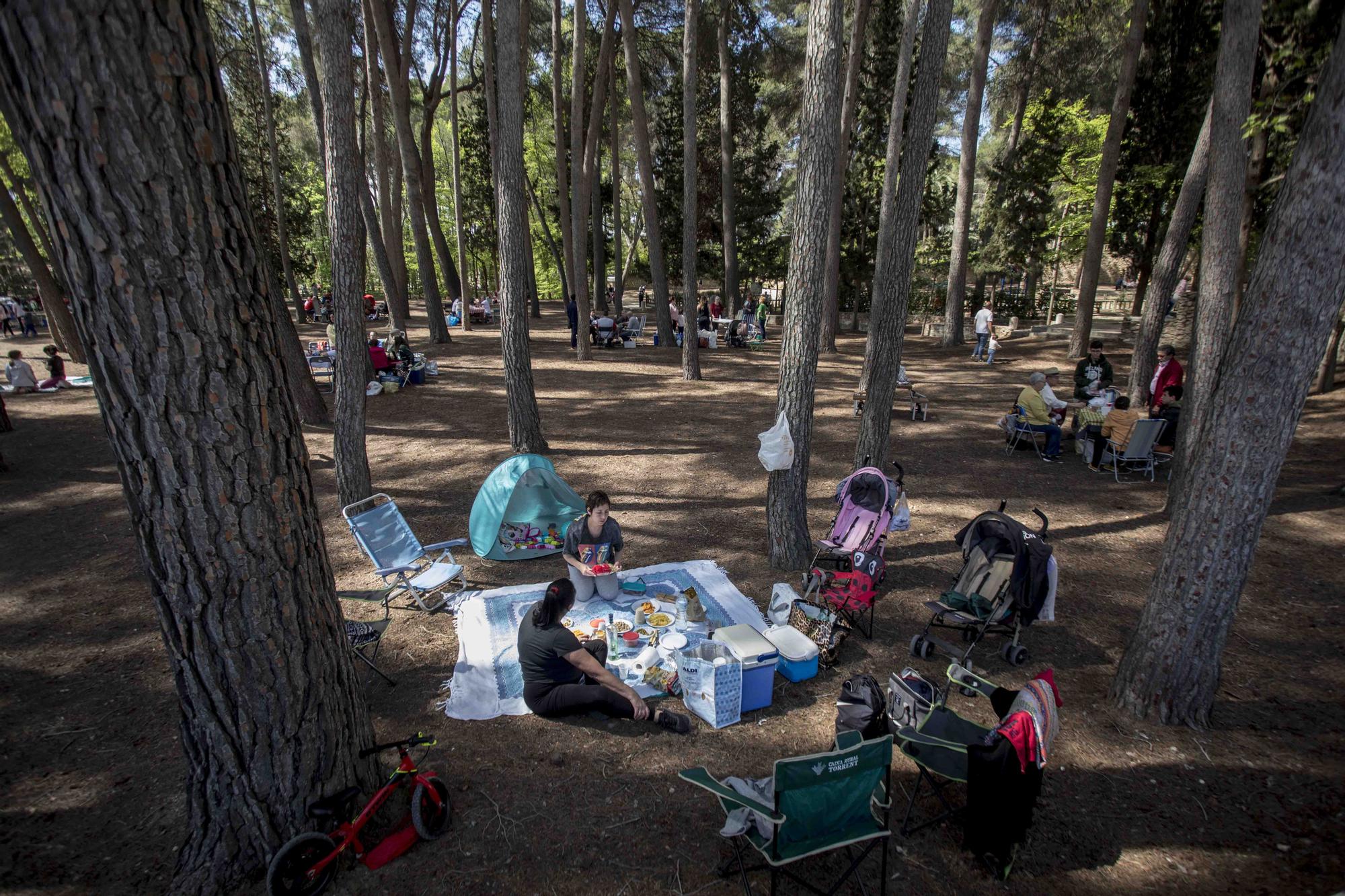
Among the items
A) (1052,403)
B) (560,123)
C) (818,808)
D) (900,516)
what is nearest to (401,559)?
(818,808)

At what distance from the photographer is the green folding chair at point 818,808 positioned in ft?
9.55

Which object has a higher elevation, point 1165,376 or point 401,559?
point 1165,376

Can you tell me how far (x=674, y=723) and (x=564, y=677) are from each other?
2.61ft

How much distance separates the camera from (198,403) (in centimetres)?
254

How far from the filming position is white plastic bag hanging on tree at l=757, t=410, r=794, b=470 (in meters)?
6.08

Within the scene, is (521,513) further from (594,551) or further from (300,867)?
(300,867)

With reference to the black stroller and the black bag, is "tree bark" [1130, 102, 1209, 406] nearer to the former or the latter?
the black stroller

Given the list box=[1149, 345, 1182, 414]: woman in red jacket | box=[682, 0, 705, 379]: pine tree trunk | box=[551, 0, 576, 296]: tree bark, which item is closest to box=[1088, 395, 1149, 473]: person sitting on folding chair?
box=[1149, 345, 1182, 414]: woman in red jacket

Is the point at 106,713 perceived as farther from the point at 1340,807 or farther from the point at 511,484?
the point at 1340,807

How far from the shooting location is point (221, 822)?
301cm

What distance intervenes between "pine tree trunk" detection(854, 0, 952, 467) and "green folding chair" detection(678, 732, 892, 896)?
4.68 metres

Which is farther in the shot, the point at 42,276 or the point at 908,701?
the point at 42,276

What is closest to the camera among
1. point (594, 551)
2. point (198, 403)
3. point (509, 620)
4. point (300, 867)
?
point (198, 403)

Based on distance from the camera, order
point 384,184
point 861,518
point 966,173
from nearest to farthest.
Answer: point 861,518 < point 384,184 < point 966,173
